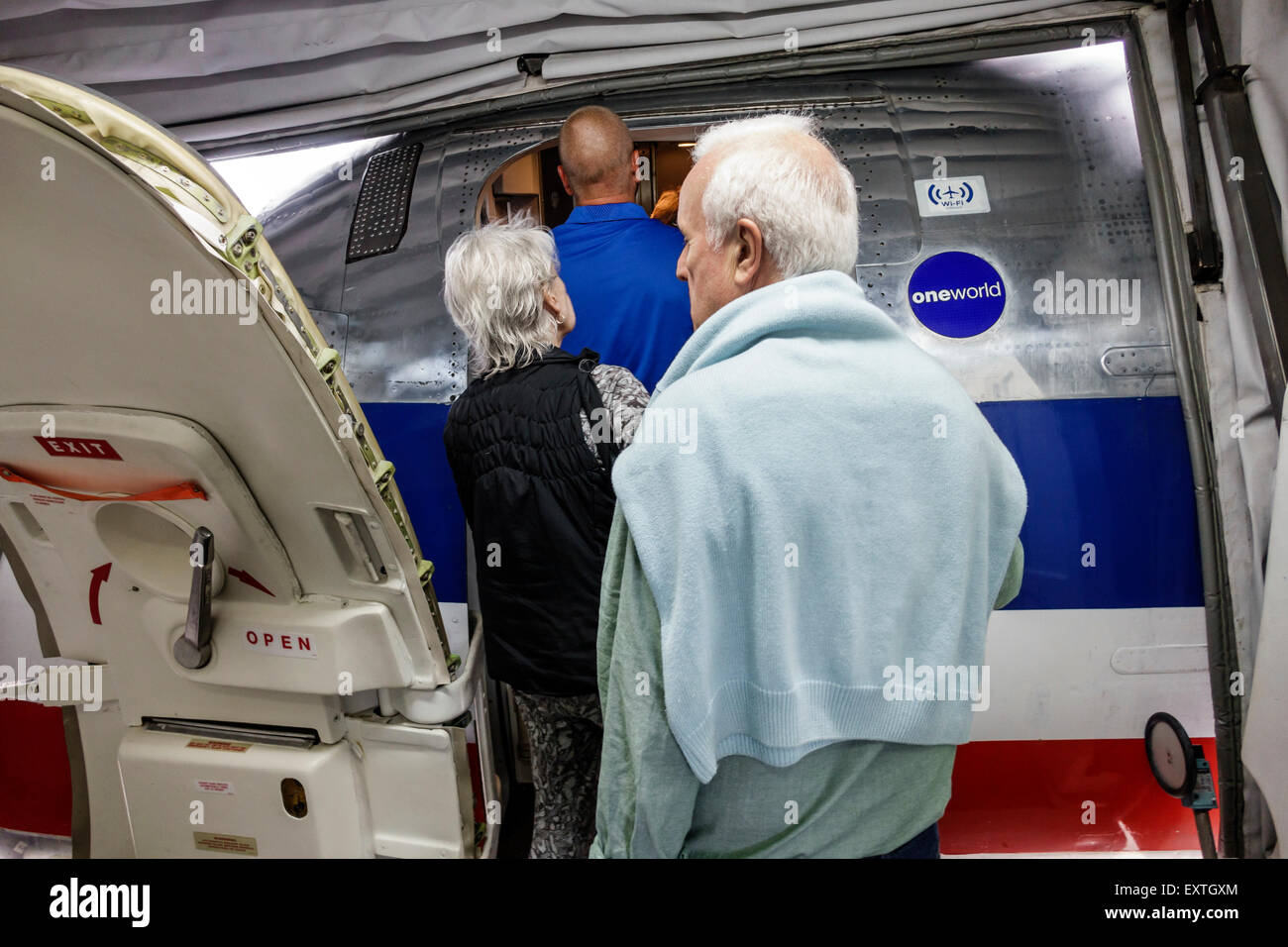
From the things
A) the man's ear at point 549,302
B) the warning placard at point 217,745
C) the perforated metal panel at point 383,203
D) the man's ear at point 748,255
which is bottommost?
the warning placard at point 217,745

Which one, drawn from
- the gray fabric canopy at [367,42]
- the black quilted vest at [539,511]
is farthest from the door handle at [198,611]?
the gray fabric canopy at [367,42]

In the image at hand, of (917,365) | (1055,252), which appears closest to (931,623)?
(917,365)

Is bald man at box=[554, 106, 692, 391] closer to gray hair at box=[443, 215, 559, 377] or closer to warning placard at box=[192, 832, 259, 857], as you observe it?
gray hair at box=[443, 215, 559, 377]

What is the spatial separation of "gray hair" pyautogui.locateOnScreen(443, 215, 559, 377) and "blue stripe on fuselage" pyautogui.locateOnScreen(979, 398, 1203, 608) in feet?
4.18

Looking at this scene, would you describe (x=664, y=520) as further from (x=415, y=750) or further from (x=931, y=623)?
(x=415, y=750)

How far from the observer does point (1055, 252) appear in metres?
2.44

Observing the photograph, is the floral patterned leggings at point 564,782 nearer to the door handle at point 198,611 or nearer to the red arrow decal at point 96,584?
the door handle at point 198,611

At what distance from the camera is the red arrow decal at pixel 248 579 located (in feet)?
5.75

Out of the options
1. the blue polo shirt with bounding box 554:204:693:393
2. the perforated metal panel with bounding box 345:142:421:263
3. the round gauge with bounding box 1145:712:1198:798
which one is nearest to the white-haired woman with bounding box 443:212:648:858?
the blue polo shirt with bounding box 554:204:693:393

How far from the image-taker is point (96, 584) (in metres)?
1.80

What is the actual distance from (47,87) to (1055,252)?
7.90 feet

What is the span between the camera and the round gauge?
1.93m

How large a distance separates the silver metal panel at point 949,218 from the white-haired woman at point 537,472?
0.61 metres

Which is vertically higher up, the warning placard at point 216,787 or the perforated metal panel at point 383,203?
the perforated metal panel at point 383,203
